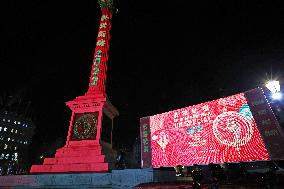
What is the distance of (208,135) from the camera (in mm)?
13930

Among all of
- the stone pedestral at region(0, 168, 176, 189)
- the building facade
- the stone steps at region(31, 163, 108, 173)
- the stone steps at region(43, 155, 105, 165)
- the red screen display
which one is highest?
the building facade

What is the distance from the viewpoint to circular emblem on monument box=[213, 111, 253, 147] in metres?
12.5

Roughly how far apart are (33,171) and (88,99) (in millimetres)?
5140

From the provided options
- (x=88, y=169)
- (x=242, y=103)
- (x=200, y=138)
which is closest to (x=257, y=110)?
(x=242, y=103)

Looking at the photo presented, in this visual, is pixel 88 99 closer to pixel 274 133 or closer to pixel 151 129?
pixel 151 129

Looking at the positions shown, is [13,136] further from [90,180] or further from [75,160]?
[90,180]

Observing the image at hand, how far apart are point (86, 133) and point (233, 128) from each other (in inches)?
378

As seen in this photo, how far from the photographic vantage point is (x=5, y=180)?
10.2 metres

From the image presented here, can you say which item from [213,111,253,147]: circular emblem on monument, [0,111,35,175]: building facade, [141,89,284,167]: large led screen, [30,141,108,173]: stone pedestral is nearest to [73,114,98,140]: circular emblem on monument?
[30,141,108,173]: stone pedestral

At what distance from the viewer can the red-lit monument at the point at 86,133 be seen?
10730 mm

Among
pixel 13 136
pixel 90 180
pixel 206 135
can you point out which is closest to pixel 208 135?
pixel 206 135

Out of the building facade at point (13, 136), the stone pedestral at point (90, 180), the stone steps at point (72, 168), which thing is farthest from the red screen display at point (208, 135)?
the building facade at point (13, 136)

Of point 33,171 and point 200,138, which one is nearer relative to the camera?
point 33,171

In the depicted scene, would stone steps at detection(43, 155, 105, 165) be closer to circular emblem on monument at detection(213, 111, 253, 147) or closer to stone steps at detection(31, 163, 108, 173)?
stone steps at detection(31, 163, 108, 173)
